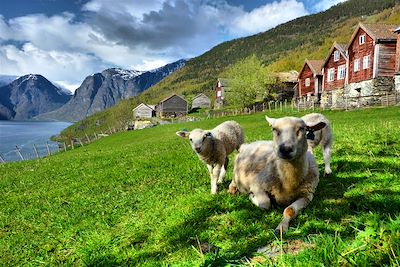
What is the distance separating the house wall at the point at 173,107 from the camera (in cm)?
15275

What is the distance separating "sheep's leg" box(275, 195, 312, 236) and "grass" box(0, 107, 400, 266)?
0.11m

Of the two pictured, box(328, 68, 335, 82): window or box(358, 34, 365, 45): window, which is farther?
box(328, 68, 335, 82): window

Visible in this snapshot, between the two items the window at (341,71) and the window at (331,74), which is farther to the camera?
the window at (331,74)

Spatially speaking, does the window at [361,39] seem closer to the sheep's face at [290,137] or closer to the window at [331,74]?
the window at [331,74]

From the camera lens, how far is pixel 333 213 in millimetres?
5613

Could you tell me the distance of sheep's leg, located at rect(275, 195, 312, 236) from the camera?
5184 mm

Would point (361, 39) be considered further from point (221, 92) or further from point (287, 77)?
point (221, 92)

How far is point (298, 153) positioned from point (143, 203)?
495cm

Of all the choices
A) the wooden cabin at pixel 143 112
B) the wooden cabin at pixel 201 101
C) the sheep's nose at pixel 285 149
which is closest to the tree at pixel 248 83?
the wooden cabin at pixel 201 101

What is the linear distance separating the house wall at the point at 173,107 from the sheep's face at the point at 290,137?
5795 inches

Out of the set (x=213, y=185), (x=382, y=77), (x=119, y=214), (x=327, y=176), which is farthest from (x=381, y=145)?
(x=382, y=77)

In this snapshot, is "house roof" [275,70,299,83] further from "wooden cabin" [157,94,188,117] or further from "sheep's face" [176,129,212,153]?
"sheep's face" [176,129,212,153]

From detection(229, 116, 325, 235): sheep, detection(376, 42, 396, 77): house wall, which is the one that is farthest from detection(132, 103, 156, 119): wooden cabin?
detection(229, 116, 325, 235): sheep

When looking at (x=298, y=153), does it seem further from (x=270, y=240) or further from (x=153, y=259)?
(x=153, y=259)
